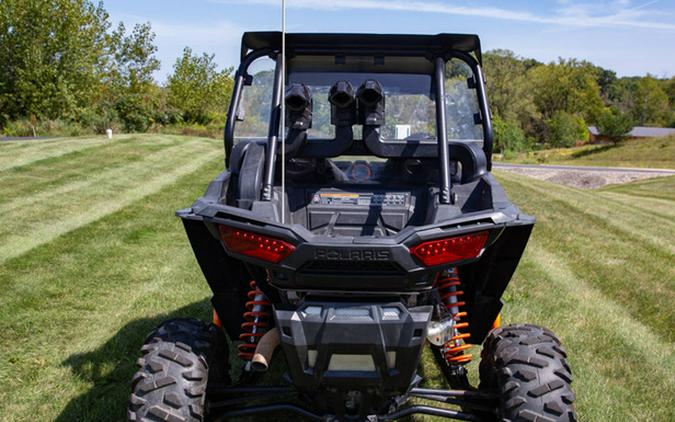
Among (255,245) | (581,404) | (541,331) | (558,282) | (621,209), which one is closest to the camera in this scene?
(255,245)

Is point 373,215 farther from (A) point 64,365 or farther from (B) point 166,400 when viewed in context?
(A) point 64,365

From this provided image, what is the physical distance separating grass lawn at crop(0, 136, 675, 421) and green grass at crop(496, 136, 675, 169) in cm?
3800

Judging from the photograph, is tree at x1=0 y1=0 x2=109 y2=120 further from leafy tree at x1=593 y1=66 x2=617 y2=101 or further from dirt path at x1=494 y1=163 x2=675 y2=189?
leafy tree at x1=593 y1=66 x2=617 y2=101

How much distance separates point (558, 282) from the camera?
7336 millimetres

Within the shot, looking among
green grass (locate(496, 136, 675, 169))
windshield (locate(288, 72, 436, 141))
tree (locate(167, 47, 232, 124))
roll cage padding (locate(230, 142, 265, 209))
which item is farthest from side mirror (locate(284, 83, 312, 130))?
green grass (locate(496, 136, 675, 169))

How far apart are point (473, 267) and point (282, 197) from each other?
46.3 inches

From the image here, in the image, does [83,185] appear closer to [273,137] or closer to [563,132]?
[273,137]

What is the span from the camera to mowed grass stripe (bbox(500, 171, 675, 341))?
658 cm

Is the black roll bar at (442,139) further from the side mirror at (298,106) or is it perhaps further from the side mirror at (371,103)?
the side mirror at (298,106)

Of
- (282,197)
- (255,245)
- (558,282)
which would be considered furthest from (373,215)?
(558,282)

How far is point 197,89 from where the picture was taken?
1449 inches

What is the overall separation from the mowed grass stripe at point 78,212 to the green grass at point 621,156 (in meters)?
38.9

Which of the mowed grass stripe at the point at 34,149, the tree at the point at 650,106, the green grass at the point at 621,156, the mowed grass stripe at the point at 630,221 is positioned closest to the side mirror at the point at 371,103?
the mowed grass stripe at the point at 630,221

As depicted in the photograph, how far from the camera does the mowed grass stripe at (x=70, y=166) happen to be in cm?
1253
